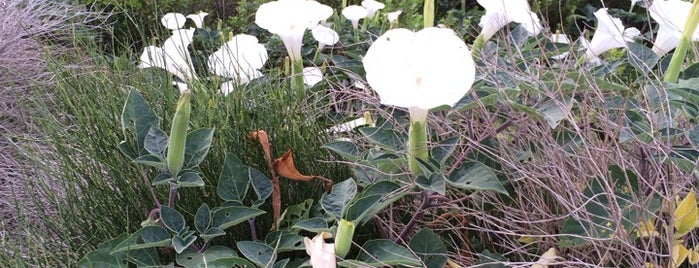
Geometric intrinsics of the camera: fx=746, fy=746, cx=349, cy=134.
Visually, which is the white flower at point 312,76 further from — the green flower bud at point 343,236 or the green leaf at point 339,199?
the green flower bud at point 343,236

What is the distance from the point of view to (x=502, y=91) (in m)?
0.95

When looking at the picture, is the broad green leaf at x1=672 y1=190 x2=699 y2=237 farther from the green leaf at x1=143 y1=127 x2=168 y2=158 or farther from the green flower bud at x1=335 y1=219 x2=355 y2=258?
the green leaf at x1=143 y1=127 x2=168 y2=158

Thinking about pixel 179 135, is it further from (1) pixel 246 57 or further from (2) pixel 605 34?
(2) pixel 605 34

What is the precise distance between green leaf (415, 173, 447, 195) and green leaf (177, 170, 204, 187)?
266 millimetres

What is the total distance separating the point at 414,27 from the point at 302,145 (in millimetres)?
1016

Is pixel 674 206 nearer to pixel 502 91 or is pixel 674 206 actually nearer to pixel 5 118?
pixel 502 91

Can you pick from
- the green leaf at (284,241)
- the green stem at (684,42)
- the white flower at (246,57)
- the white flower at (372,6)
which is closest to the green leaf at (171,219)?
the green leaf at (284,241)

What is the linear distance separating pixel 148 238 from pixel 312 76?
0.55m

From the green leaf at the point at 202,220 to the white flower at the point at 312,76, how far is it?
44 cm

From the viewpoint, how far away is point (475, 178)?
89 centimetres

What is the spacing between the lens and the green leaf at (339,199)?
0.93m

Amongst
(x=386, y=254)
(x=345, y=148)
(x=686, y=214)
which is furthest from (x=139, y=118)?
(x=686, y=214)

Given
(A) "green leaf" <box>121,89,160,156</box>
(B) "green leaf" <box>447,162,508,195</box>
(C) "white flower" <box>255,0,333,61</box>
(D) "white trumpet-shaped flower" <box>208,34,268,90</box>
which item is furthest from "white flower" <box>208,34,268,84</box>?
(B) "green leaf" <box>447,162,508,195</box>

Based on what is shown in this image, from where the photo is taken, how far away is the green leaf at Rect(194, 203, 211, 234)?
94 centimetres
